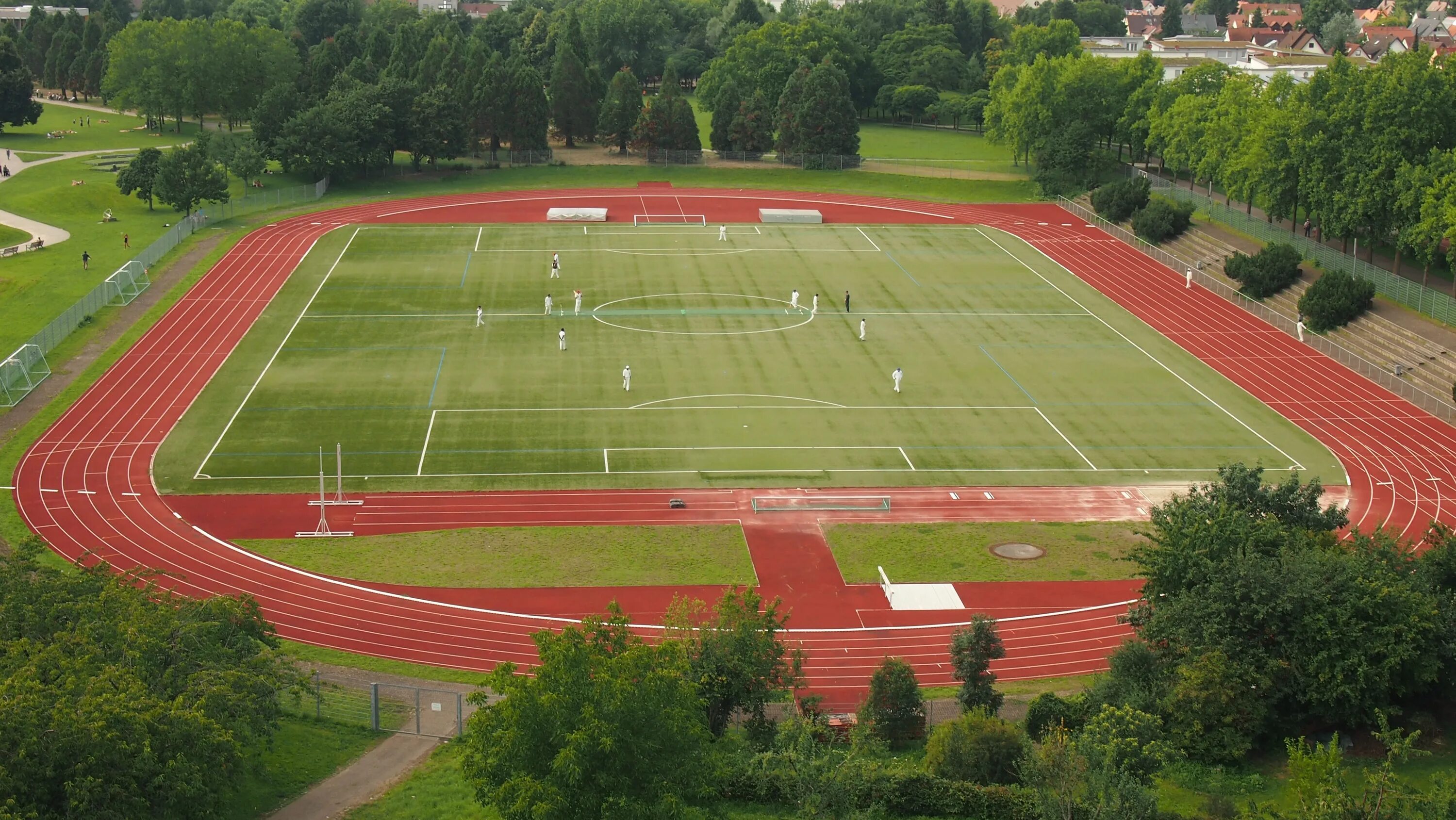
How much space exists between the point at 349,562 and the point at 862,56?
112 m

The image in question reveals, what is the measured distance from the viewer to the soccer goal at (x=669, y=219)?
96.9 metres

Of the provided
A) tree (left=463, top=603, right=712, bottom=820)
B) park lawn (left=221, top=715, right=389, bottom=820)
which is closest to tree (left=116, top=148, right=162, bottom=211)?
park lawn (left=221, top=715, right=389, bottom=820)

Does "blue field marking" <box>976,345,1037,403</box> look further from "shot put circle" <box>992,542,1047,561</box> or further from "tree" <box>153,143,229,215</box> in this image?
"tree" <box>153,143,229,215</box>

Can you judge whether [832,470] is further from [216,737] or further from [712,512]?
[216,737]

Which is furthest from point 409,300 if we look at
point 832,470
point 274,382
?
point 832,470

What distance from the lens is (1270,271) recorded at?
76188 mm

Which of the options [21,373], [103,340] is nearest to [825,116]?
[103,340]

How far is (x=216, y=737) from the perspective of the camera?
1049 inches

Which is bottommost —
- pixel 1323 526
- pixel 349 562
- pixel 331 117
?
pixel 349 562

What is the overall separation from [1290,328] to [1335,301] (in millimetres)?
2929

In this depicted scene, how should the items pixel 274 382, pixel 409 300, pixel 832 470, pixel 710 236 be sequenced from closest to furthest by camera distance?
pixel 832 470
pixel 274 382
pixel 409 300
pixel 710 236

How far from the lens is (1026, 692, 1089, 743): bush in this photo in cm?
3428

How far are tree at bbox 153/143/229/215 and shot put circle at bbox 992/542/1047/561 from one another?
6625cm

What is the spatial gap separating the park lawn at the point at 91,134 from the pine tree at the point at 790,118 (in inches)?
1866
